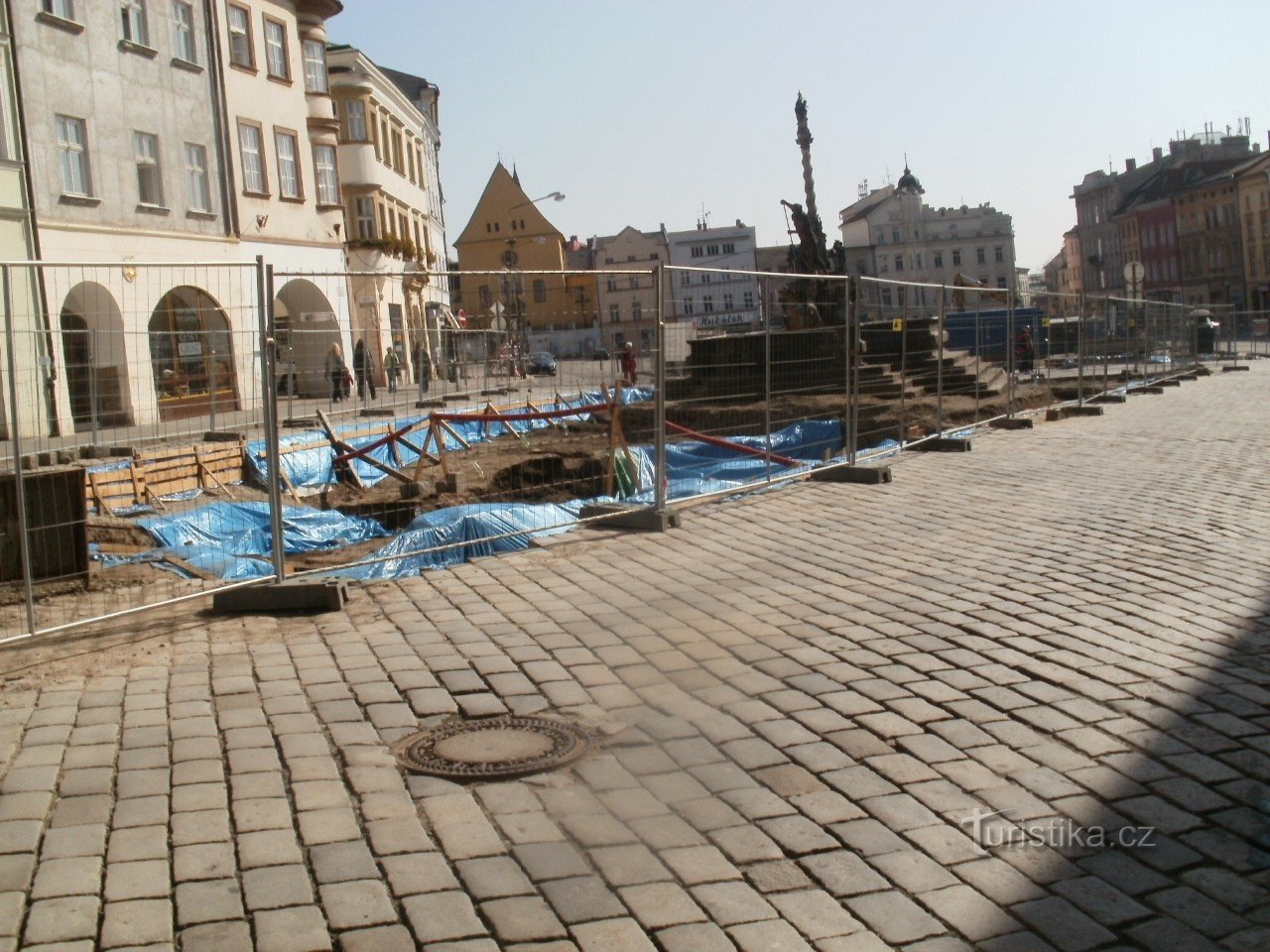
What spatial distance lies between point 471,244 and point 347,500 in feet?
366

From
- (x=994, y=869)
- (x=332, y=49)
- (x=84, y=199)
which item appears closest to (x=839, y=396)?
(x=994, y=869)

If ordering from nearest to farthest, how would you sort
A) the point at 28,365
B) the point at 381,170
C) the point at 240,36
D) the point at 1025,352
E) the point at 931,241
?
the point at 28,365
the point at 1025,352
the point at 240,36
the point at 381,170
the point at 931,241

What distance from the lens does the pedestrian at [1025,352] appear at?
23.4m

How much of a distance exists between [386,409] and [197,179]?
77.0ft

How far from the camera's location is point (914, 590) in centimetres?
789

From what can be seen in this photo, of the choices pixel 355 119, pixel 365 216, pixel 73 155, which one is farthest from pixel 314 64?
pixel 73 155

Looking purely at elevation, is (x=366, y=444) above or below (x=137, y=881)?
above

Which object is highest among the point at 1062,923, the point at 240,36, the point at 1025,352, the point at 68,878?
the point at 240,36

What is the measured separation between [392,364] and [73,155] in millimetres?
20948

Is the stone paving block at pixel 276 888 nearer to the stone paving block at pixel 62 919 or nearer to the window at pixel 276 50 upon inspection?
the stone paving block at pixel 62 919

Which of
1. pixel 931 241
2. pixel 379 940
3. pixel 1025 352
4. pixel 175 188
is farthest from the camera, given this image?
pixel 931 241

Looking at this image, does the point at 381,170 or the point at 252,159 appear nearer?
the point at 252,159

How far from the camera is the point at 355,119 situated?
52.7 meters

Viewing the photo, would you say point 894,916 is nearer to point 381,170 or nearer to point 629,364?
point 629,364
